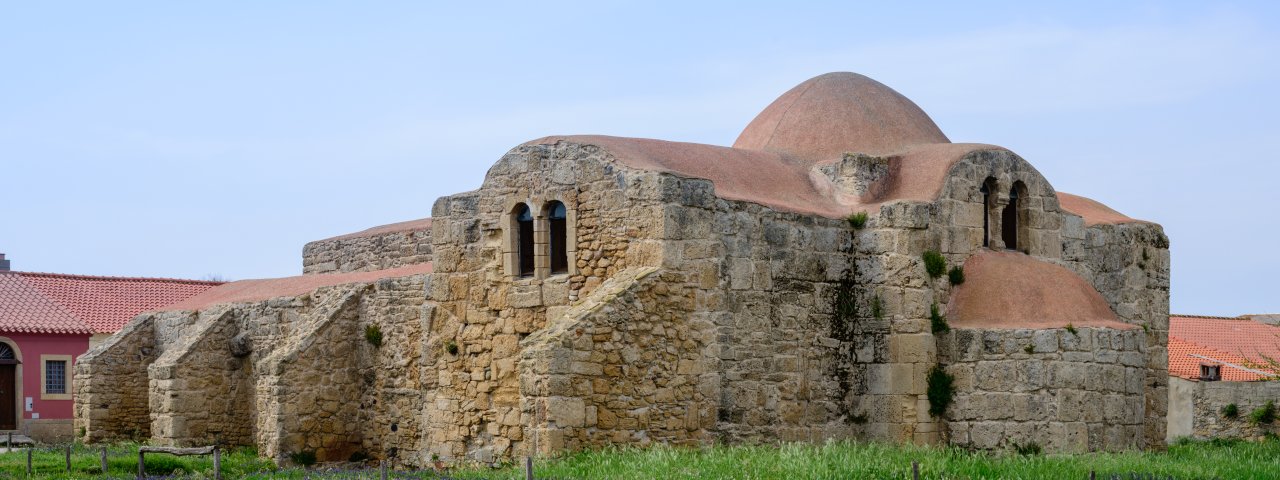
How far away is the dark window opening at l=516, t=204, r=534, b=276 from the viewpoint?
714 inches

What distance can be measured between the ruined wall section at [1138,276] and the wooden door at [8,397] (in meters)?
20.8

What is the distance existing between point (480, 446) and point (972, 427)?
18.7 ft

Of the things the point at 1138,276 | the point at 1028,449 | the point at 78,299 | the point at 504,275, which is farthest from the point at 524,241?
the point at 78,299

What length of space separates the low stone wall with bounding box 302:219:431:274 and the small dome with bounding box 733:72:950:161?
249 inches

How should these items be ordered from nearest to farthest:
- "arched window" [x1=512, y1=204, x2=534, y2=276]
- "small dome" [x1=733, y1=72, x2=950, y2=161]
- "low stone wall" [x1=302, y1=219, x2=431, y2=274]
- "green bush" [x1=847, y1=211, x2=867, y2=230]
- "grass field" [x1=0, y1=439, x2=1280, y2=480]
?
1. "grass field" [x1=0, y1=439, x2=1280, y2=480]
2. "arched window" [x1=512, y1=204, x2=534, y2=276]
3. "green bush" [x1=847, y1=211, x2=867, y2=230]
4. "small dome" [x1=733, y1=72, x2=950, y2=161]
5. "low stone wall" [x1=302, y1=219, x2=431, y2=274]

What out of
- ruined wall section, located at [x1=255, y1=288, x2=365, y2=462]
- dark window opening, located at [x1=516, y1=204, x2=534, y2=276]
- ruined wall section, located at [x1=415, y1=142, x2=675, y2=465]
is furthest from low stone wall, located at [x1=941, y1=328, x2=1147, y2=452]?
ruined wall section, located at [x1=255, y1=288, x2=365, y2=462]

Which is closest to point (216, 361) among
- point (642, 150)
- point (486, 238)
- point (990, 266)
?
point (486, 238)

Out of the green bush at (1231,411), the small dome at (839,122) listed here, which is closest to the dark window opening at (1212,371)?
the green bush at (1231,411)

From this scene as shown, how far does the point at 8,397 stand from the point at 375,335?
12008 millimetres

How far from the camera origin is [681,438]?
54.5 feet

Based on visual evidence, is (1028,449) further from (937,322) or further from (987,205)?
(987,205)

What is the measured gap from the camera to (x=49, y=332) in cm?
3059

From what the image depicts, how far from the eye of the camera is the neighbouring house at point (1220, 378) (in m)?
27.6

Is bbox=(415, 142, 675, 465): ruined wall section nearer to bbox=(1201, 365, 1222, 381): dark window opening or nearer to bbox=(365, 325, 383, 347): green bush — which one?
bbox=(365, 325, 383, 347): green bush
